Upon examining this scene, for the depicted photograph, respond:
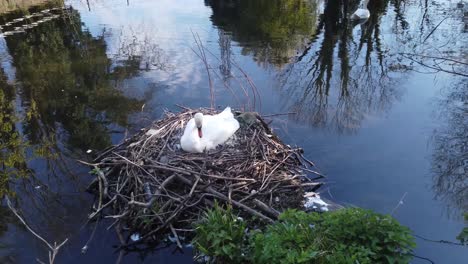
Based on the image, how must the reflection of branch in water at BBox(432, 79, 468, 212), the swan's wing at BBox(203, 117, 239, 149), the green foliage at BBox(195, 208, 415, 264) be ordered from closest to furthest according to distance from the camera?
the green foliage at BBox(195, 208, 415, 264) → the swan's wing at BBox(203, 117, 239, 149) → the reflection of branch in water at BBox(432, 79, 468, 212)

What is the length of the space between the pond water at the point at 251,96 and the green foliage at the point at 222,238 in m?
1.21

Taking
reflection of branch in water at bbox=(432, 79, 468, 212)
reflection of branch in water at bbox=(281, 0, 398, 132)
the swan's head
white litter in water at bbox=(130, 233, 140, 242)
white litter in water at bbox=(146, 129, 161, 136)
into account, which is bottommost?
reflection of branch in water at bbox=(432, 79, 468, 212)

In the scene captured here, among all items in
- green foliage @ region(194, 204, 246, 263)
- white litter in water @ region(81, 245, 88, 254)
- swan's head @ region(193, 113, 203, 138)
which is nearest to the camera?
green foliage @ region(194, 204, 246, 263)

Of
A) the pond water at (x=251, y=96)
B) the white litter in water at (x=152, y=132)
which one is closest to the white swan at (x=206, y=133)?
the white litter in water at (x=152, y=132)

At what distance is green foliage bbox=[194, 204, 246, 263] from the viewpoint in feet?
17.6

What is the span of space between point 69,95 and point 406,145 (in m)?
9.50

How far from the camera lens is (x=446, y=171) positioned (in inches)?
353

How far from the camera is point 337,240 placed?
15.3 ft

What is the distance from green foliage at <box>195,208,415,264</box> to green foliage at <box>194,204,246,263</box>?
50 centimetres

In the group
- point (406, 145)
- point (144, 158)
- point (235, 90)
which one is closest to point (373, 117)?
point (406, 145)

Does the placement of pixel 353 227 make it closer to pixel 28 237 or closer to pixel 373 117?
pixel 28 237

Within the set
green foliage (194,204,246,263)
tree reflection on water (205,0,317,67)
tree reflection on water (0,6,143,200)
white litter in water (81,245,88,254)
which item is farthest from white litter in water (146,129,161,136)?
tree reflection on water (205,0,317,67)

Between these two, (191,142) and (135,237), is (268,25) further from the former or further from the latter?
(135,237)

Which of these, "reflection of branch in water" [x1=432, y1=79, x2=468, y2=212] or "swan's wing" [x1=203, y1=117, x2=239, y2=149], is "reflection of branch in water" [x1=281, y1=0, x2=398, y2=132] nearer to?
"reflection of branch in water" [x1=432, y1=79, x2=468, y2=212]
